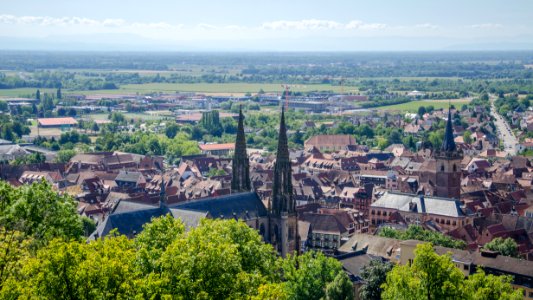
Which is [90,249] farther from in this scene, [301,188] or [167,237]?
[301,188]

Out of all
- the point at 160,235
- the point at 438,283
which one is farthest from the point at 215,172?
the point at 160,235

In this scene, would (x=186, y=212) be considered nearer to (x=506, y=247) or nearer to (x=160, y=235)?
(x=160, y=235)

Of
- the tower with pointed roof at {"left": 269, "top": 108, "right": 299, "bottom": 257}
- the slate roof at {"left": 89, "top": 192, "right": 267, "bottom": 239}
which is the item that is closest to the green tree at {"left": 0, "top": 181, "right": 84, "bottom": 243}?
the slate roof at {"left": 89, "top": 192, "right": 267, "bottom": 239}

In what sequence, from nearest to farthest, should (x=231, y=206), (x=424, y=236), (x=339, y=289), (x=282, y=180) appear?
(x=339, y=289), (x=231, y=206), (x=282, y=180), (x=424, y=236)

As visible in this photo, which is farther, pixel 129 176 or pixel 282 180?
pixel 129 176

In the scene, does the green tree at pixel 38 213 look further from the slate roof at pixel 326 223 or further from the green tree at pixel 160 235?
the slate roof at pixel 326 223
